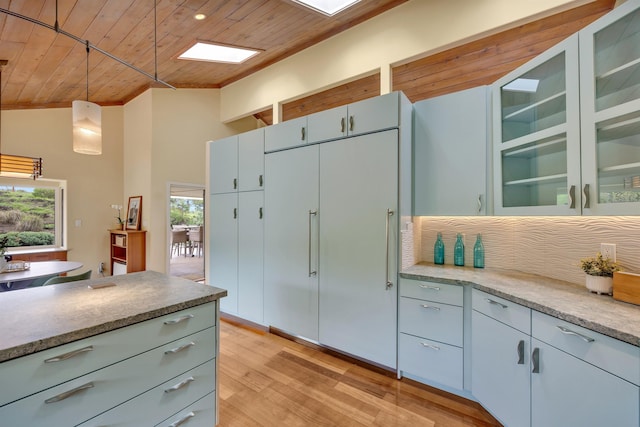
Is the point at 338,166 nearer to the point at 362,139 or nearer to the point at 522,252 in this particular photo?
the point at 362,139

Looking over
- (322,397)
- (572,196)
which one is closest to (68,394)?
(322,397)

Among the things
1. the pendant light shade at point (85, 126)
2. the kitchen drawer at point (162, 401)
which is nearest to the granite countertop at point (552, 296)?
the kitchen drawer at point (162, 401)

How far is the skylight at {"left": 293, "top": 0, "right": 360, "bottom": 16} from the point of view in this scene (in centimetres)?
277

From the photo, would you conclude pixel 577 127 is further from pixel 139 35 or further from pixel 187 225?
pixel 187 225

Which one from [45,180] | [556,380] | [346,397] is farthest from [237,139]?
[45,180]

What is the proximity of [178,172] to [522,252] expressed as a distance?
16.7 feet

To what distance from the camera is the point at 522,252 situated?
2309 millimetres

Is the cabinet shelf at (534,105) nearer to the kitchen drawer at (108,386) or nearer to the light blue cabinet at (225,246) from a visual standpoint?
→ the kitchen drawer at (108,386)

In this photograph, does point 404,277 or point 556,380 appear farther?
point 404,277

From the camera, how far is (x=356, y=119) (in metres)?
2.51

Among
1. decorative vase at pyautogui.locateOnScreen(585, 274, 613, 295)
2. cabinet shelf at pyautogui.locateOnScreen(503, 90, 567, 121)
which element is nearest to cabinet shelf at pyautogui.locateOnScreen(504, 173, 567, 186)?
cabinet shelf at pyautogui.locateOnScreen(503, 90, 567, 121)

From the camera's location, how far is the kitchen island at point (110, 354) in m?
1.02

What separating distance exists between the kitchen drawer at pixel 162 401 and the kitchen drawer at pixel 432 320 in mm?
1425

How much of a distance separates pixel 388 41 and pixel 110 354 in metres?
3.37
